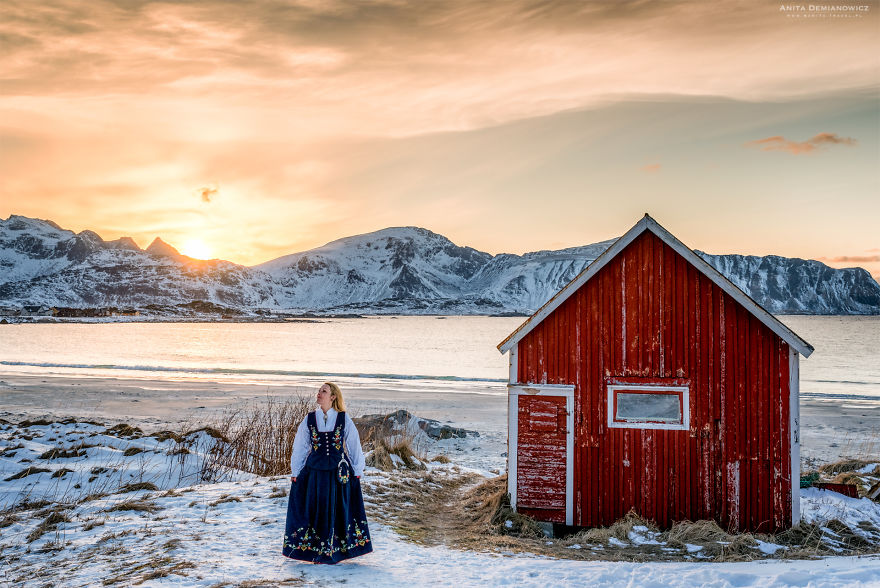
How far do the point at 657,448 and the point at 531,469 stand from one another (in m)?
2.28

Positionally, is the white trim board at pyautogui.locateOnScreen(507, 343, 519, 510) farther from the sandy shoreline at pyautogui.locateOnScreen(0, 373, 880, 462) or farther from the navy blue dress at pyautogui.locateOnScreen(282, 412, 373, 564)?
the sandy shoreline at pyautogui.locateOnScreen(0, 373, 880, 462)

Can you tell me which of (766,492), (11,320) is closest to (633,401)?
(766,492)

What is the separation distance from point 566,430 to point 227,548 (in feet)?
20.3

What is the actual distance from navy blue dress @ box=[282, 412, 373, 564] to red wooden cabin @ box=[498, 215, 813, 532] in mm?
4433

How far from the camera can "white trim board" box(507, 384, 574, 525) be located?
38.8 ft

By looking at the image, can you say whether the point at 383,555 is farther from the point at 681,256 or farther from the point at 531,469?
the point at 681,256

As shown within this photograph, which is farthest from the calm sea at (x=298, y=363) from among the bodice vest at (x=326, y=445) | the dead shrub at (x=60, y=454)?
the bodice vest at (x=326, y=445)

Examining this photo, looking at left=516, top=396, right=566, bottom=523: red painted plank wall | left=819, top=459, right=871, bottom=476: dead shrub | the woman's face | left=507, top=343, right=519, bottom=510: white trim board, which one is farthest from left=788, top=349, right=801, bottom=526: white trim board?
the woman's face

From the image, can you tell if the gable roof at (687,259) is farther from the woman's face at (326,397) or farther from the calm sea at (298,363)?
the calm sea at (298,363)

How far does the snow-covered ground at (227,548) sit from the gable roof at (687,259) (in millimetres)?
3495

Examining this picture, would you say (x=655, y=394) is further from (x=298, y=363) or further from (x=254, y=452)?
(x=298, y=363)

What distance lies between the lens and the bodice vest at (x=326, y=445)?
8.38m

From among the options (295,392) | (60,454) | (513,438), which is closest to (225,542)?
(513,438)

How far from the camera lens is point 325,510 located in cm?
829
